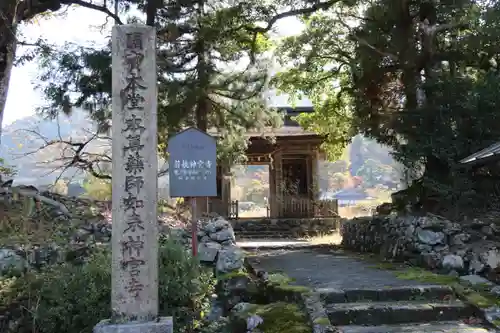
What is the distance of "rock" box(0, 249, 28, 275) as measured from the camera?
7.60 meters

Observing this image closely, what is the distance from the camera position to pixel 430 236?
9570 millimetres

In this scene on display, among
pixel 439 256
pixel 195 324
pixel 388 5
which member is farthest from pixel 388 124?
pixel 195 324

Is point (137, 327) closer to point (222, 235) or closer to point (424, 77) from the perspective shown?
point (222, 235)

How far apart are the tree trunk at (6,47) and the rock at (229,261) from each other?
21.1 feet

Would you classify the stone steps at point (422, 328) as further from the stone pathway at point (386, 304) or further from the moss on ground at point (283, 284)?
the moss on ground at point (283, 284)

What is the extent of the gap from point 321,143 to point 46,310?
16.4 m

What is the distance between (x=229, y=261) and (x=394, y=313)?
2.79 meters

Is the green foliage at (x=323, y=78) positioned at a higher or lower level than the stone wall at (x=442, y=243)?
higher

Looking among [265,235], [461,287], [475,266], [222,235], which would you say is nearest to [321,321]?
[461,287]

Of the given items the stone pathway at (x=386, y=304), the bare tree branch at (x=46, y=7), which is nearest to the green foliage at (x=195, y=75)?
the bare tree branch at (x=46, y=7)

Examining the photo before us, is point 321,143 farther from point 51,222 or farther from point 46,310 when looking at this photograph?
point 46,310

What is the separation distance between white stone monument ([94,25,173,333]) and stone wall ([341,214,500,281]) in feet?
18.4

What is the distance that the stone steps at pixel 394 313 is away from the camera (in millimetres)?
6230

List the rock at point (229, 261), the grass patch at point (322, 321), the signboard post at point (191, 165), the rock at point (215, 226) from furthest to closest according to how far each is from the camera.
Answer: the rock at point (215, 226) < the rock at point (229, 261) < the signboard post at point (191, 165) < the grass patch at point (322, 321)
